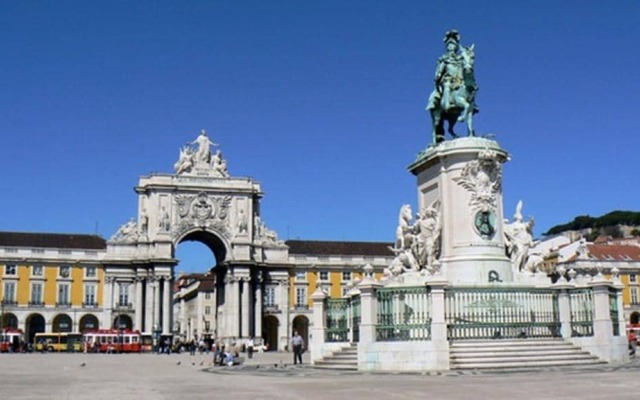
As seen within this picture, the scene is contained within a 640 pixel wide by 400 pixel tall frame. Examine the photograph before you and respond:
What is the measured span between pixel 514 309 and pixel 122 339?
47.3 meters

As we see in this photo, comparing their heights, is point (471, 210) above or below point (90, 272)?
below

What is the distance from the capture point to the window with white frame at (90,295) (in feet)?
252

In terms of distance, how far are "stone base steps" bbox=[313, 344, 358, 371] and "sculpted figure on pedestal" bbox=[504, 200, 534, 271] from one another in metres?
5.17

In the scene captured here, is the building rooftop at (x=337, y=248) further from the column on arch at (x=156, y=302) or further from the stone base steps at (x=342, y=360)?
the stone base steps at (x=342, y=360)

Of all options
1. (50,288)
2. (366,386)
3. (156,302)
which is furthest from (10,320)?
(366,386)

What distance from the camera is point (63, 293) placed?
76750 millimetres

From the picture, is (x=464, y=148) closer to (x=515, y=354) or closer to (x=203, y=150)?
(x=515, y=354)

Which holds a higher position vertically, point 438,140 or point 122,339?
point 438,140

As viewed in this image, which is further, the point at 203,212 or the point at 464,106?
the point at 203,212

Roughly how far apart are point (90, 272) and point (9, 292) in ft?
24.1

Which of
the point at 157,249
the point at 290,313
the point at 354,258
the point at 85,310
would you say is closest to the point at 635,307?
the point at 354,258

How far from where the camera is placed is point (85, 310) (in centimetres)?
7638

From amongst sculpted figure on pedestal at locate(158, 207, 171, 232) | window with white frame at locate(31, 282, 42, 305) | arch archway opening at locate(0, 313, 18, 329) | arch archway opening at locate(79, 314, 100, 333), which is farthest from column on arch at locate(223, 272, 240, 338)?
arch archway opening at locate(0, 313, 18, 329)

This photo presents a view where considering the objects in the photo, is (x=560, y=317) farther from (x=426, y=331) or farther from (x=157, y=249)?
(x=157, y=249)
